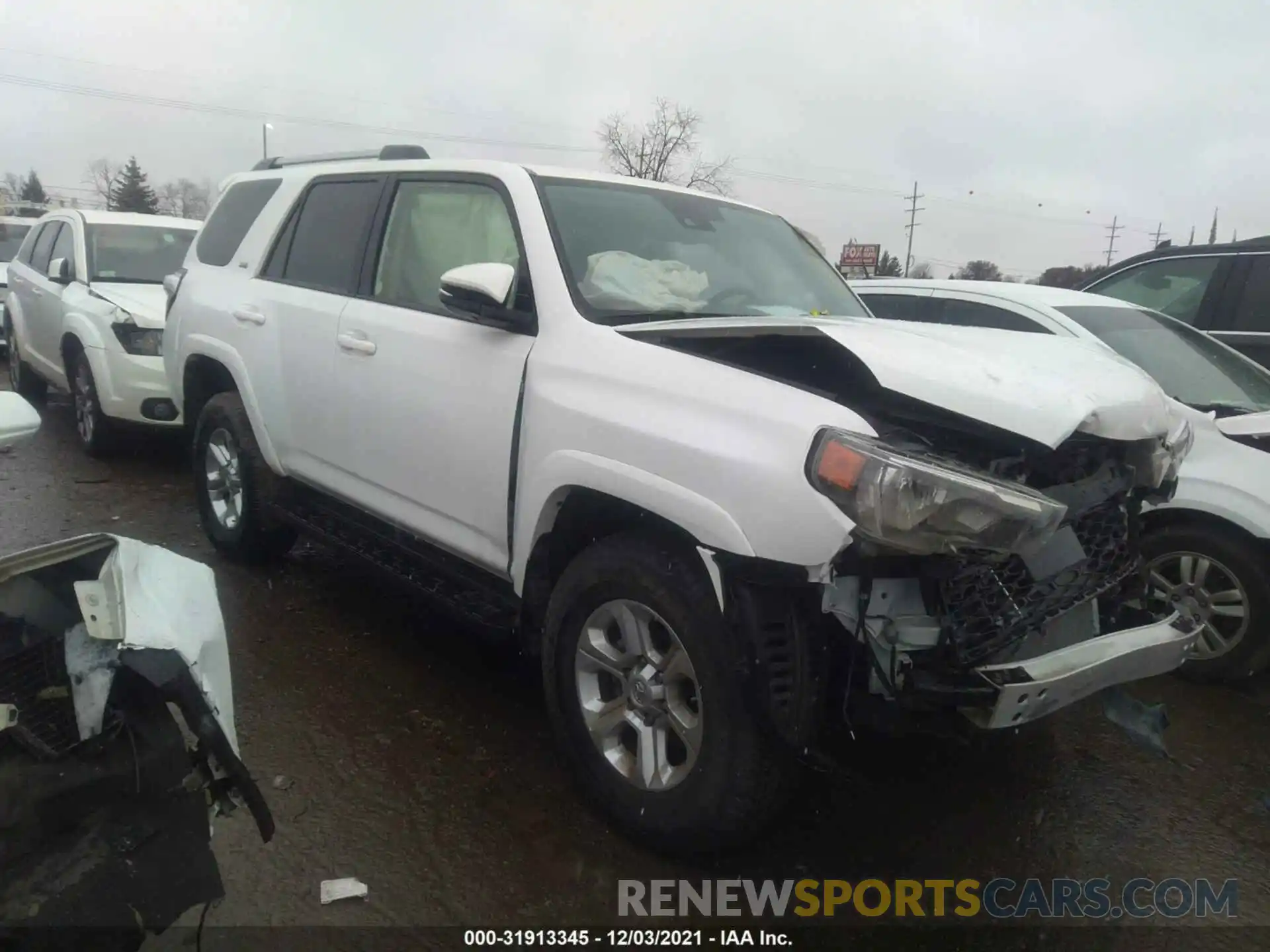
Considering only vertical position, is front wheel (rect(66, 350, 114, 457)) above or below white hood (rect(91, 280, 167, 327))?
below

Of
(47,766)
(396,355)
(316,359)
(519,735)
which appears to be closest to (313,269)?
(316,359)

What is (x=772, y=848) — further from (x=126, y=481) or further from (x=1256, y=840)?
(x=126, y=481)

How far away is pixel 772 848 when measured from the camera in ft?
9.43

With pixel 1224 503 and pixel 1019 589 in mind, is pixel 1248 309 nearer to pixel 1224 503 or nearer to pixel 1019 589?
pixel 1224 503

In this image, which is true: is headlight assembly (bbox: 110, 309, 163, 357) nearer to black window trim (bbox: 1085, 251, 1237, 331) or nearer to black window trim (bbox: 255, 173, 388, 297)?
black window trim (bbox: 255, 173, 388, 297)

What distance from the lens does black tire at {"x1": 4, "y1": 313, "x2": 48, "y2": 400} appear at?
358 inches

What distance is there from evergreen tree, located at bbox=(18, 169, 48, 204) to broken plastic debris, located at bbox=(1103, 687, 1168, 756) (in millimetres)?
79093

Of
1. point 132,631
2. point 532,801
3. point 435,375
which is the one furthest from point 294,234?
point 132,631

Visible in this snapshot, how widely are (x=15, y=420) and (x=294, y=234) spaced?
2631mm

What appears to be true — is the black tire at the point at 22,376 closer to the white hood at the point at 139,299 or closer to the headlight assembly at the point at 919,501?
the white hood at the point at 139,299

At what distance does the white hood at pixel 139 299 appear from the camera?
6.61 m

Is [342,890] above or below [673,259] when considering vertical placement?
below

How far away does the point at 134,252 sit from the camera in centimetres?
780

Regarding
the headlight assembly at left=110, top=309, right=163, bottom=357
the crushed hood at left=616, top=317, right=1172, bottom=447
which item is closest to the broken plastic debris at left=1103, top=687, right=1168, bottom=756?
the crushed hood at left=616, top=317, right=1172, bottom=447
